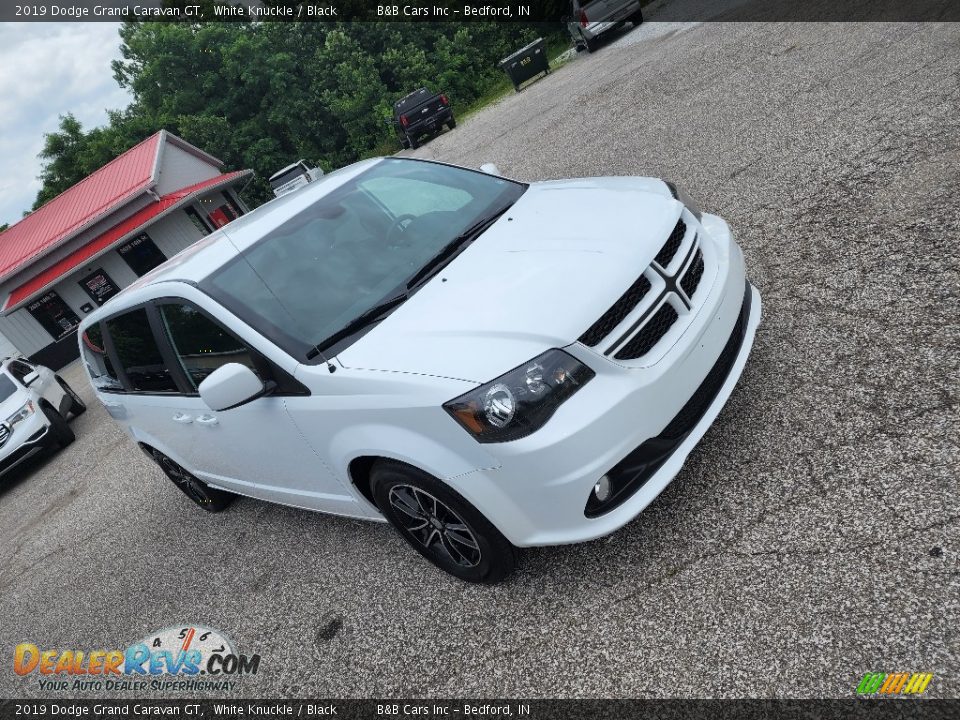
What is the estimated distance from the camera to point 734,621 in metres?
2.57

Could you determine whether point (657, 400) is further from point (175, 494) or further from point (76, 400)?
point (76, 400)

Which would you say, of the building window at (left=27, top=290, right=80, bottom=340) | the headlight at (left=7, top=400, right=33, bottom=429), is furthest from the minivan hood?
the building window at (left=27, top=290, right=80, bottom=340)

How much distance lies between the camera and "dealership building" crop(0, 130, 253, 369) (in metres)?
23.9

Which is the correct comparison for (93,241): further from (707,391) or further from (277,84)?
(707,391)

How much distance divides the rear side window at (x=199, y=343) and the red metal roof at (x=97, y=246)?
2362cm

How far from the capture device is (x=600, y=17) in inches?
800

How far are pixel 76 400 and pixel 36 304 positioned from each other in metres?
16.2

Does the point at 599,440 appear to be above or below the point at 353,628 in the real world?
above

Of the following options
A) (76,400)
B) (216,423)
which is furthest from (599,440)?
(76,400)

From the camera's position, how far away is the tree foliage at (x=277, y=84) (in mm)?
34625

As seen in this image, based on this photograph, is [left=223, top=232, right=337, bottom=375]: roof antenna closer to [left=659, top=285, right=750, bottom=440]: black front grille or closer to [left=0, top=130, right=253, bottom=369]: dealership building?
[left=659, top=285, right=750, bottom=440]: black front grille

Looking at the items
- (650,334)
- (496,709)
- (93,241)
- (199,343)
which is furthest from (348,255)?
(93,241)

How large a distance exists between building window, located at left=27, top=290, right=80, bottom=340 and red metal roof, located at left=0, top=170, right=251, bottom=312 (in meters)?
0.78

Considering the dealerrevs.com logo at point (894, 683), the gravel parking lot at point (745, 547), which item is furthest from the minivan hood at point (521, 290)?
the dealerrevs.com logo at point (894, 683)
